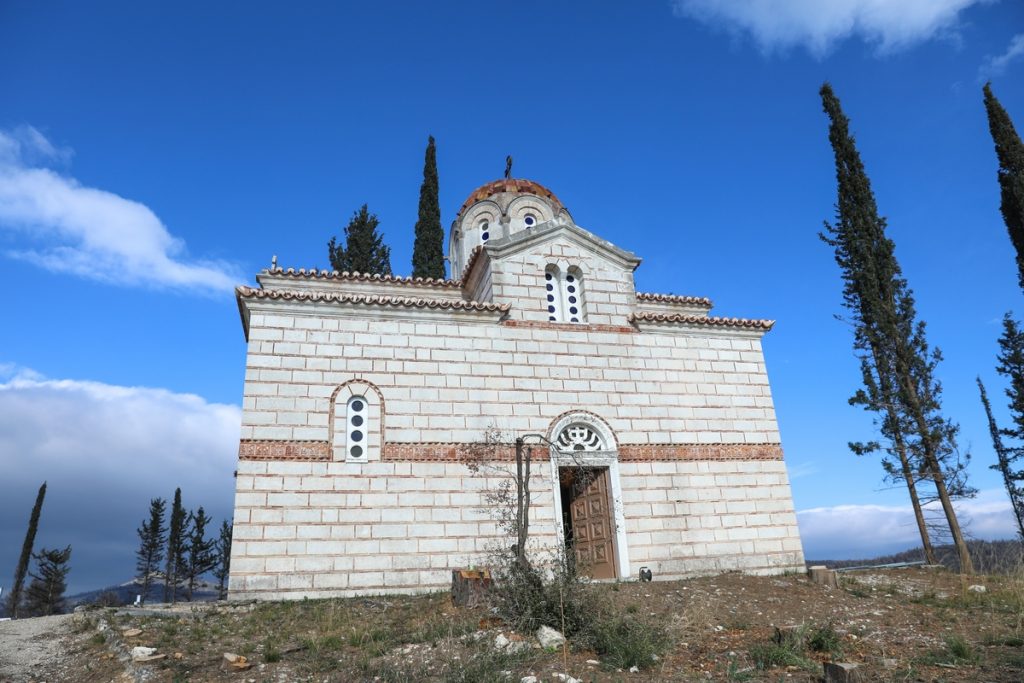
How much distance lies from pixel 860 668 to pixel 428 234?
24.5 meters

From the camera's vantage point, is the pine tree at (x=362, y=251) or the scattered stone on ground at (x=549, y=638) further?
the pine tree at (x=362, y=251)

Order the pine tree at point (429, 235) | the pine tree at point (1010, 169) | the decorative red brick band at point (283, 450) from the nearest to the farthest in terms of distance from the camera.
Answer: the decorative red brick band at point (283, 450), the pine tree at point (1010, 169), the pine tree at point (429, 235)

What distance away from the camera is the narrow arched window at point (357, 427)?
513 inches

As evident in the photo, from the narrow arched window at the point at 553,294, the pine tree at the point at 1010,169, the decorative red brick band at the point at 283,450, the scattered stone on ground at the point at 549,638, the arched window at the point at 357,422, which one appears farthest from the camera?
the pine tree at the point at 1010,169

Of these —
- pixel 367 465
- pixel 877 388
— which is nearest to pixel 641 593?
pixel 367 465

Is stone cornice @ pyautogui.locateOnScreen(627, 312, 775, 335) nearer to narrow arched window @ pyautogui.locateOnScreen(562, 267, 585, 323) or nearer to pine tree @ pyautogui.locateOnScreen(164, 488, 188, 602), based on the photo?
narrow arched window @ pyautogui.locateOnScreen(562, 267, 585, 323)

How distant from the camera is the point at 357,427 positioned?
43.4 ft

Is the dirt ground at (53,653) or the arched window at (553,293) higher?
the arched window at (553,293)

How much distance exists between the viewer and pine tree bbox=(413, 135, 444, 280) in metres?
28.0

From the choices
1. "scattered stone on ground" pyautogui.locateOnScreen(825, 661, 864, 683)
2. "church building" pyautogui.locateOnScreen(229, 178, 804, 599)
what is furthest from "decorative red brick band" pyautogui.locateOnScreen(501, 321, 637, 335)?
"scattered stone on ground" pyautogui.locateOnScreen(825, 661, 864, 683)

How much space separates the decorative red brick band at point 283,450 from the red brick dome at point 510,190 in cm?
1093

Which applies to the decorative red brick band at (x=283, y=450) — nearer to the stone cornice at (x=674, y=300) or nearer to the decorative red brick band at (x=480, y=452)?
the decorative red brick band at (x=480, y=452)

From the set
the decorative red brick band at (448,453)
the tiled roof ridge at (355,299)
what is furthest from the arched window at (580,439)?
the tiled roof ridge at (355,299)

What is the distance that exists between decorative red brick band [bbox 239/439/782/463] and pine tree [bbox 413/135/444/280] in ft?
48.8
